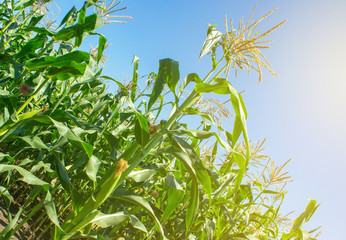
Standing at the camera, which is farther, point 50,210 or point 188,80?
point 188,80

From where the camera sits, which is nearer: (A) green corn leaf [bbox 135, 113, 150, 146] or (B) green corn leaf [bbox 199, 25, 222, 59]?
(A) green corn leaf [bbox 135, 113, 150, 146]

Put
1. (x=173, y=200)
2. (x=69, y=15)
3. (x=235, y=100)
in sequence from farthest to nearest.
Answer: (x=69, y=15) < (x=173, y=200) < (x=235, y=100)

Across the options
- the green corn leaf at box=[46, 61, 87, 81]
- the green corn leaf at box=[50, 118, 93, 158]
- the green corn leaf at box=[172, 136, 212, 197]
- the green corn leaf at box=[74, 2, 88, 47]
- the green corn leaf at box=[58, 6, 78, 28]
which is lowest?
the green corn leaf at box=[50, 118, 93, 158]

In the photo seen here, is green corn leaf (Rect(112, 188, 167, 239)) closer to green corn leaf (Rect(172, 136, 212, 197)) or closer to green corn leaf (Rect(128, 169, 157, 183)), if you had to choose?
green corn leaf (Rect(128, 169, 157, 183))

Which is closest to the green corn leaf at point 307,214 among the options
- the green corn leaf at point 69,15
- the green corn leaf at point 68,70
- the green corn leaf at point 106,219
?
the green corn leaf at point 106,219

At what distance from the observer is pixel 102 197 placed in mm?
1062

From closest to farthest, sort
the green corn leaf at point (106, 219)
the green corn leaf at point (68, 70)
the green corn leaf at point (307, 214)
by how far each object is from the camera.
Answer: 1. the green corn leaf at point (106, 219)
2. the green corn leaf at point (68, 70)
3. the green corn leaf at point (307, 214)

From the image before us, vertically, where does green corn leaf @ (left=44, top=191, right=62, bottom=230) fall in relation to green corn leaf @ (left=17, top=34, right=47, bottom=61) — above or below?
below

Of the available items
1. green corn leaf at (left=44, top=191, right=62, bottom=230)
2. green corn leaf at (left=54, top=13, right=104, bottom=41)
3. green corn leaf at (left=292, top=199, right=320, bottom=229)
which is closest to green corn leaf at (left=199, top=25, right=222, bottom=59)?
green corn leaf at (left=54, top=13, right=104, bottom=41)

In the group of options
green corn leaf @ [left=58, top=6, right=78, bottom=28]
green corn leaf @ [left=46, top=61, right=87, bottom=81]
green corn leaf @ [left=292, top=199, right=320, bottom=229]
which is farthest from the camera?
green corn leaf @ [left=292, top=199, right=320, bottom=229]

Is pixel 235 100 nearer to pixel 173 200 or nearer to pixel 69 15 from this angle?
pixel 173 200

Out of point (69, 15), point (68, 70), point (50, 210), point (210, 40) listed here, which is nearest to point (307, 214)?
point (210, 40)

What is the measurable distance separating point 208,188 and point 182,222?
872 millimetres

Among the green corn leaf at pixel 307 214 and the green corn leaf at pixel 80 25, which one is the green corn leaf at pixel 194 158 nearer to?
the green corn leaf at pixel 80 25
